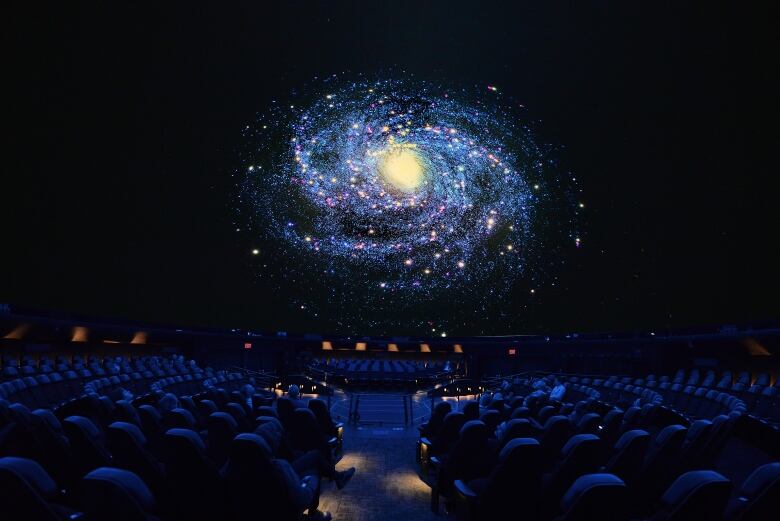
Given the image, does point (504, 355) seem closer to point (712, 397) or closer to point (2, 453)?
point (712, 397)

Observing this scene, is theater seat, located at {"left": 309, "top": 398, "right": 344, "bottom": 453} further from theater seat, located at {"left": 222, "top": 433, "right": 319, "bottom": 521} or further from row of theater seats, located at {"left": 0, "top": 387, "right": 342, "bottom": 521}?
theater seat, located at {"left": 222, "top": 433, "right": 319, "bottom": 521}

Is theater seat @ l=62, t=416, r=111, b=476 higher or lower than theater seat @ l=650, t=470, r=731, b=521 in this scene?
lower

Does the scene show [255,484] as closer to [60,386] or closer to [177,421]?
[177,421]

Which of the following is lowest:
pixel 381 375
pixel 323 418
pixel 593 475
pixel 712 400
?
pixel 381 375

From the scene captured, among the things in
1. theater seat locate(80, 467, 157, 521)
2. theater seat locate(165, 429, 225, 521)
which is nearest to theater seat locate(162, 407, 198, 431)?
theater seat locate(165, 429, 225, 521)

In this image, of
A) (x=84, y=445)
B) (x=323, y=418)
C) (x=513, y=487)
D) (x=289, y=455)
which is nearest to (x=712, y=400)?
(x=323, y=418)

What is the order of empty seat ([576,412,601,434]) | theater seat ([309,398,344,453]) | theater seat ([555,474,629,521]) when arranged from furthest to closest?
theater seat ([309,398,344,453]), empty seat ([576,412,601,434]), theater seat ([555,474,629,521])

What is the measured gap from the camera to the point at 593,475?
307cm

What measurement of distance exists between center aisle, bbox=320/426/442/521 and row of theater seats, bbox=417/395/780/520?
0.36 m

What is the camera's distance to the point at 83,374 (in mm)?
16562

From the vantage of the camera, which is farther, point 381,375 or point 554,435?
point 381,375

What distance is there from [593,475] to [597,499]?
14 centimetres

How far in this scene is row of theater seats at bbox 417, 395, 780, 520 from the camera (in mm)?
2756

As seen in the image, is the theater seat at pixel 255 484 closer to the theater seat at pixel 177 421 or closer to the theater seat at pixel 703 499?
the theater seat at pixel 177 421
